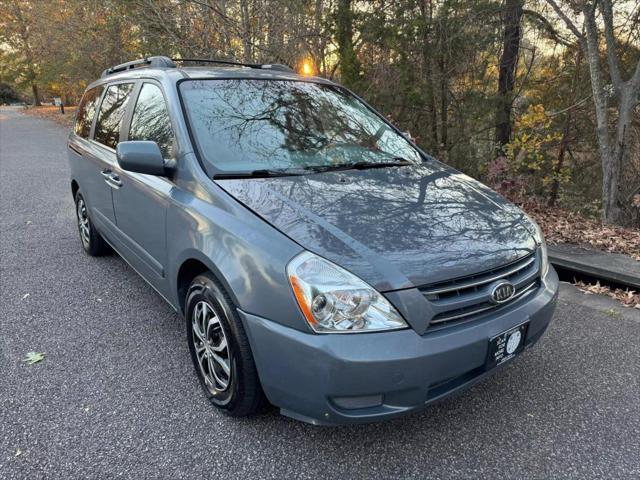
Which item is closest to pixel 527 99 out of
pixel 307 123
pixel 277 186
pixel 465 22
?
pixel 465 22

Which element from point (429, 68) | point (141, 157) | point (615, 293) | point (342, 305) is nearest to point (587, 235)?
point (615, 293)

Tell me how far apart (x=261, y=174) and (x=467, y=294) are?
4.03 ft

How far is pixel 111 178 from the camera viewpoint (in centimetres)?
343

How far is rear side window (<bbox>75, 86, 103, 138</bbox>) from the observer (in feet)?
14.0

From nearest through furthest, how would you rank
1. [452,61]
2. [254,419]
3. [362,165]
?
[254,419] → [362,165] → [452,61]

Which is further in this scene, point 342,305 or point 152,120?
point 152,120

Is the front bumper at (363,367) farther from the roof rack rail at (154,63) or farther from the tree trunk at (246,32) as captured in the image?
the tree trunk at (246,32)

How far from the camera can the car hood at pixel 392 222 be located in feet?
6.29

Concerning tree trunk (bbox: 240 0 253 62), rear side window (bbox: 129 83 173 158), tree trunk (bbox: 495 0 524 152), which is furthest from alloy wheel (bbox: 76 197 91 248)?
tree trunk (bbox: 495 0 524 152)

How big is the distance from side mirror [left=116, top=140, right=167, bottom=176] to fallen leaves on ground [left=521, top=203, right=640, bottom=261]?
149 inches

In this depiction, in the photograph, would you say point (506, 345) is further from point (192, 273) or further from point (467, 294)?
point (192, 273)

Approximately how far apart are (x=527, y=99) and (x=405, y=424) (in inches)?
354

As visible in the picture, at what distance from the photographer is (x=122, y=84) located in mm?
3658

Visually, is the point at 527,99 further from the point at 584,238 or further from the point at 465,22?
the point at 584,238
